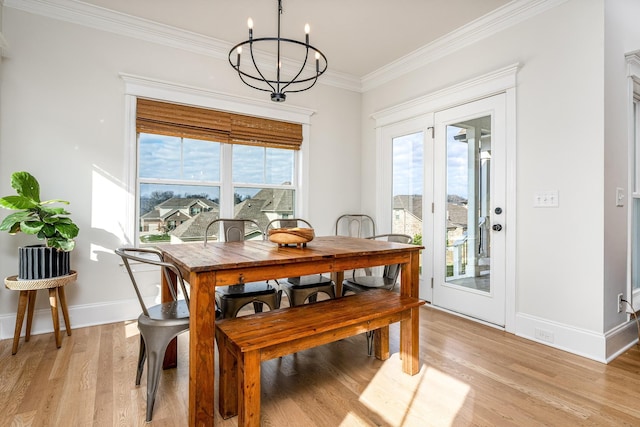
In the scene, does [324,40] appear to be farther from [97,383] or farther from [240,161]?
[97,383]

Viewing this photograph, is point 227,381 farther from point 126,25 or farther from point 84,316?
point 126,25

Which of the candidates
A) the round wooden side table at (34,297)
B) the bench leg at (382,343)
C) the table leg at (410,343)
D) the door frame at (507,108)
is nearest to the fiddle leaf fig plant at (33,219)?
the round wooden side table at (34,297)

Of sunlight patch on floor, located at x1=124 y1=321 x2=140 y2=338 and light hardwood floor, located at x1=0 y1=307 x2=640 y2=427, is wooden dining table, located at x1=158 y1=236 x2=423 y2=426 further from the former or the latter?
sunlight patch on floor, located at x1=124 y1=321 x2=140 y2=338

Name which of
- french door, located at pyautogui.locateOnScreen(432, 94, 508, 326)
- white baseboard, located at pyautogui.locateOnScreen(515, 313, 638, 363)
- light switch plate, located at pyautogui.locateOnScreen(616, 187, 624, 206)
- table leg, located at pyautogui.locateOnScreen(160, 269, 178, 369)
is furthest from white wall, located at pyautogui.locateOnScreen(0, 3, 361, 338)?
light switch plate, located at pyautogui.locateOnScreen(616, 187, 624, 206)

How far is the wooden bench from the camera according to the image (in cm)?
150

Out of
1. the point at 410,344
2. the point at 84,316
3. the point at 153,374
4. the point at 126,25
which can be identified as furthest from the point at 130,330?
the point at 126,25

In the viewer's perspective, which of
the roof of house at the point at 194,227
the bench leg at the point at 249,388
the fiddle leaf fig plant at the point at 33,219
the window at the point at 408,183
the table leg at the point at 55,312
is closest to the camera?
the bench leg at the point at 249,388

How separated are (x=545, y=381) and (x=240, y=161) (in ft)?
11.0

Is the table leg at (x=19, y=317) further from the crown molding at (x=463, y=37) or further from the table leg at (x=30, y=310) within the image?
the crown molding at (x=463, y=37)

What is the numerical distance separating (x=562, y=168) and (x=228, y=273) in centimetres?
261

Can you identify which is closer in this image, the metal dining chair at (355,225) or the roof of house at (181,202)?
the roof of house at (181,202)

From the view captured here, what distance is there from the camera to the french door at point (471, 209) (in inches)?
119

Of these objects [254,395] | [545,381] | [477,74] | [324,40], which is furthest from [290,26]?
[545,381]

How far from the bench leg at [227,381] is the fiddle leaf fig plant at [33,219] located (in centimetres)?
167
